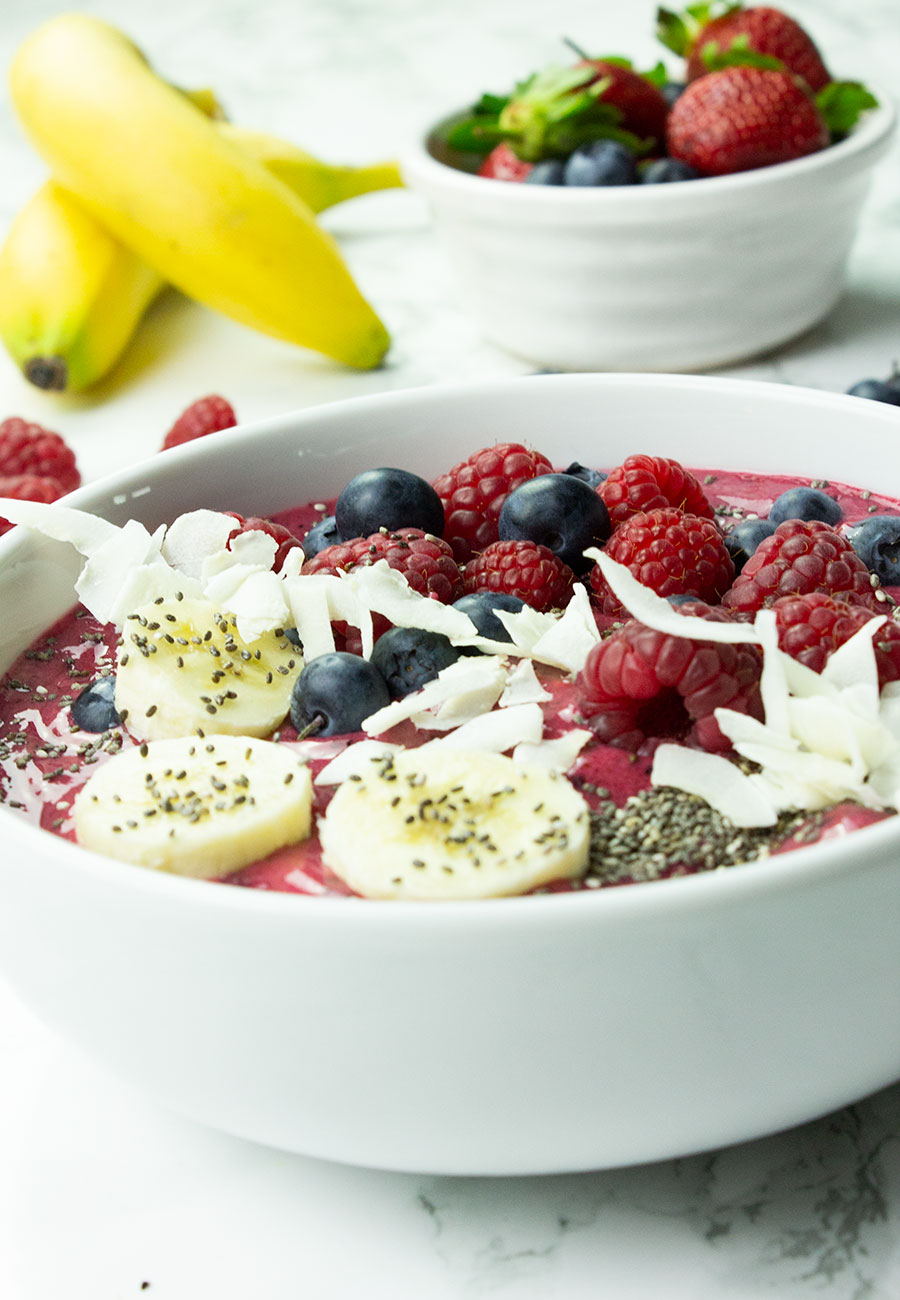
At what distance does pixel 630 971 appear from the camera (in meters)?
0.93

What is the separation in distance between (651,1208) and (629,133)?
217 cm

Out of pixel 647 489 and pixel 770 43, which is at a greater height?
pixel 647 489

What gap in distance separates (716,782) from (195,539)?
2.28 ft

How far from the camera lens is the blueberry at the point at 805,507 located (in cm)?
165

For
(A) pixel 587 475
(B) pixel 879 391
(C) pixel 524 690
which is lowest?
(B) pixel 879 391

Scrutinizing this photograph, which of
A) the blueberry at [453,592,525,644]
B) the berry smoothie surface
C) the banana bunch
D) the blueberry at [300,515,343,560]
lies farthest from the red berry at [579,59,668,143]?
the blueberry at [453,592,525,644]

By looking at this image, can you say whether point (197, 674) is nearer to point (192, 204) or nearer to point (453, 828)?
point (453, 828)

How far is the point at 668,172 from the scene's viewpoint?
2.62 m

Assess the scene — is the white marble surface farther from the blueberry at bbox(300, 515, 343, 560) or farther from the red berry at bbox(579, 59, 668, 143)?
the red berry at bbox(579, 59, 668, 143)

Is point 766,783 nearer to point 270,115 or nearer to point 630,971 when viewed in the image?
point 630,971

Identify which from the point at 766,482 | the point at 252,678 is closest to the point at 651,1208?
the point at 252,678

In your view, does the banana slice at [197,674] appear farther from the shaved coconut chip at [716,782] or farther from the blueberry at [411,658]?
the shaved coconut chip at [716,782]

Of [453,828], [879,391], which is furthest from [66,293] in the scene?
[453,828]

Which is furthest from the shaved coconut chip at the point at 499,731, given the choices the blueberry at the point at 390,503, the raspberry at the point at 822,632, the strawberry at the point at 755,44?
the strawberry at the point at 755,44
